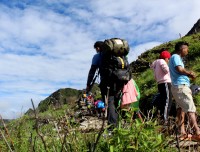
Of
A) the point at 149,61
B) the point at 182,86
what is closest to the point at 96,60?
the point at 182,86

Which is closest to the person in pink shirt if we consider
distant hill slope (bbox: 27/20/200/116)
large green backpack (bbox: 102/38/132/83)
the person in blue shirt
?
the person in blue shirt

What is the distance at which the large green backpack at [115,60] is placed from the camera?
6664 millimetres

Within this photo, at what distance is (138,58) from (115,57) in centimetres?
1685

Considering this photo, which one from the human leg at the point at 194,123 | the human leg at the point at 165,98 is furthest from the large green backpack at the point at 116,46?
the human leg at the point at 165,98

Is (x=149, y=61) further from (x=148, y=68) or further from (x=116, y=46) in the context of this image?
(x=116, y=46)

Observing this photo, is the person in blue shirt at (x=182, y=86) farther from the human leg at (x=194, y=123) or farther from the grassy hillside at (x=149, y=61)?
the grassy hillside at (x=149, y=61)

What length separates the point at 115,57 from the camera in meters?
6.76

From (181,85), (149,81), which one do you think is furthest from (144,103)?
(181,85)

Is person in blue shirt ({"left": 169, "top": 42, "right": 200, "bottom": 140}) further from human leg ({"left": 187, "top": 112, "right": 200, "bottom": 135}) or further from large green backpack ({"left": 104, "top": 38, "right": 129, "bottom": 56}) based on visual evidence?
large green backpack ({"left": 104, "top": 38, "right": 129, "bottom": 56})

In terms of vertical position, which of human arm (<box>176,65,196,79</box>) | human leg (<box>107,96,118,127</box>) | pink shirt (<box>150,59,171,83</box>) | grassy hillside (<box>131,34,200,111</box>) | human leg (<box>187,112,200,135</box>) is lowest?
human leg (<box>187,112,200,135</box>)

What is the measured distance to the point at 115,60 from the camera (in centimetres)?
675

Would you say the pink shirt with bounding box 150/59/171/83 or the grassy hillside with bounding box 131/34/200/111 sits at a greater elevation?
the grassy hillside with bounding box 131/34/200/111

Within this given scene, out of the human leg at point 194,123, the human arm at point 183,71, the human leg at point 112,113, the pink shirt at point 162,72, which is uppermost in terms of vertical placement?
the pink shirt at point 162,72

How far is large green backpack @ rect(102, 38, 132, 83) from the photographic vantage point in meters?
6.66
